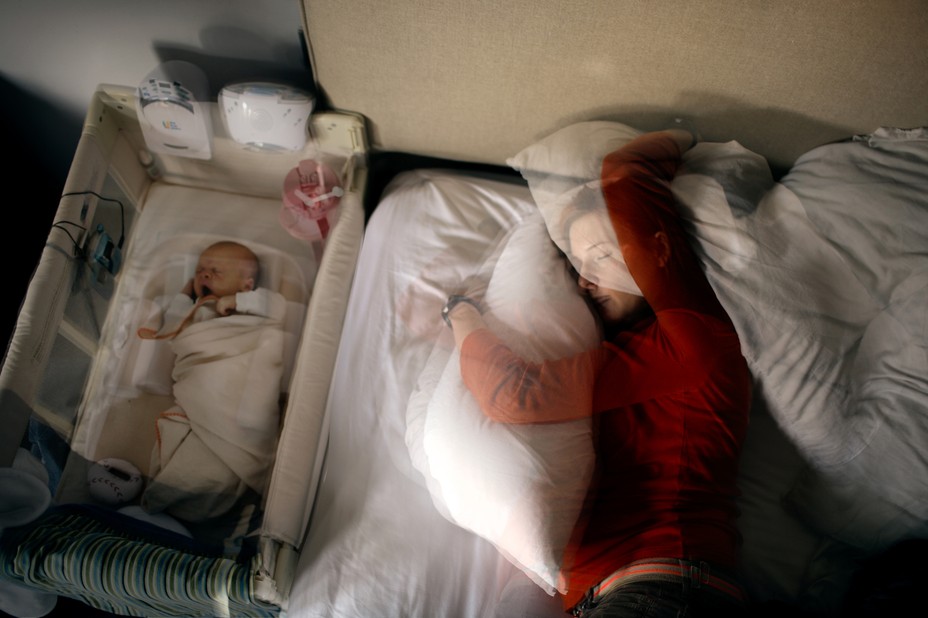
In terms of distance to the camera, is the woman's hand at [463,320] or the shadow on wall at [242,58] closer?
the woman's hand at [463,320]

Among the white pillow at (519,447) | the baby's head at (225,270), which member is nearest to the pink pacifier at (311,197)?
the baby's head at (225,270)

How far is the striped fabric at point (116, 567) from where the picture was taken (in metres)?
0.88

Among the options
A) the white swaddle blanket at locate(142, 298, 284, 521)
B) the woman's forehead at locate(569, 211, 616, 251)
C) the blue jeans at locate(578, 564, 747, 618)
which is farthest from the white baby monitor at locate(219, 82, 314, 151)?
the blue jeans at locate(578, 564, 747, 618)

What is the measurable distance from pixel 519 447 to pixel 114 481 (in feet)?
2.49

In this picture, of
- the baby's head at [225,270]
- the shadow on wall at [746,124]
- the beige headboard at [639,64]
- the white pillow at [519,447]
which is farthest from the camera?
the baby's head at [225,270]

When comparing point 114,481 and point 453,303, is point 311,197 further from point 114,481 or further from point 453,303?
point 114,481

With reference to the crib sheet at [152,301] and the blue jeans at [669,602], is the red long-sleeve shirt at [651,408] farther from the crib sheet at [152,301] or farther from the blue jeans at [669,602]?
the crib sheet at [152,301]

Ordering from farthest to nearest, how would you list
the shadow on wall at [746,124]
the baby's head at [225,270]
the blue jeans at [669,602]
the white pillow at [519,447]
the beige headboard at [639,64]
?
the baby's head at [225,270] < the shadow on wall at [746,124] < the beige headboard at [639,64] < the white pillow at [519,447] < the blue jeans at [669,602]

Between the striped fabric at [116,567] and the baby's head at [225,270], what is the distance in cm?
50

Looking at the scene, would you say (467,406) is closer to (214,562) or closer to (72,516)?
(214,562)

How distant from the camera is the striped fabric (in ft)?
2.87

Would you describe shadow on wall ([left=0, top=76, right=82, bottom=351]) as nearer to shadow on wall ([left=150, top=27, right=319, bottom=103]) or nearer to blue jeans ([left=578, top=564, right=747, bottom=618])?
shadow on wall ([left=150, top=27, right=319, bottom=103])

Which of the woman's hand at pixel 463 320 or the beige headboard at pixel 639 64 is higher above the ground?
the beige headboard at pixel 639 64

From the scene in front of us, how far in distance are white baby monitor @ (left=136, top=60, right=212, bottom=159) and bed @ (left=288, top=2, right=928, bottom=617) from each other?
290mm
